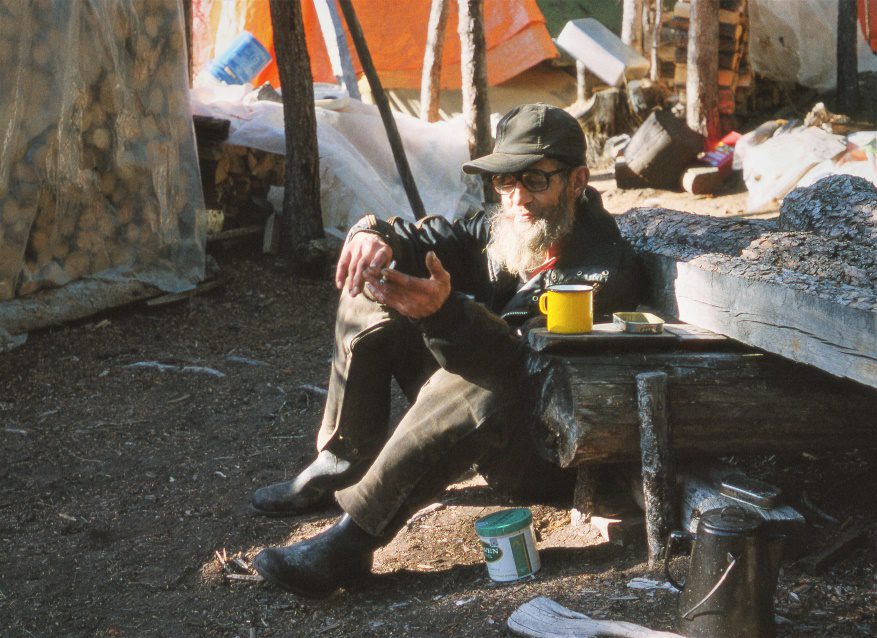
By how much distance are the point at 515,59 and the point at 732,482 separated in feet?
32.9

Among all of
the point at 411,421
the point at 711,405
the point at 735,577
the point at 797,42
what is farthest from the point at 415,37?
the point at 735,577

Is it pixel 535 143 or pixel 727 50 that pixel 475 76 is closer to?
pixel 727 50

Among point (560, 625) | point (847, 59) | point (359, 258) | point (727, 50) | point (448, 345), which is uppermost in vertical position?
point (727, 50)

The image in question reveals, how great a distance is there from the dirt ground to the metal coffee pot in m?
0.19

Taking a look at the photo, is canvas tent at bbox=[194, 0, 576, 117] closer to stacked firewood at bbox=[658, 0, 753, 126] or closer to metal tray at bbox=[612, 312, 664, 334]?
stacked firewood at bbox=[658, 0, 753, 126]

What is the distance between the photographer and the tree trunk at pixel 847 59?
10477mm

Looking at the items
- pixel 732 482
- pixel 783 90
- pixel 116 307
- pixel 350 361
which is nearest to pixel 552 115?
pixel 350 361

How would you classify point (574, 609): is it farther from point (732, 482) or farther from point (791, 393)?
point (791, 393)

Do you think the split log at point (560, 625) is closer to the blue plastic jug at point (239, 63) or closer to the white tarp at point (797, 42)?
the blue plastic jug at point (239, 63)

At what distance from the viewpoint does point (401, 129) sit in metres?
8.48

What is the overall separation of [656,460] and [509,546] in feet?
1.72

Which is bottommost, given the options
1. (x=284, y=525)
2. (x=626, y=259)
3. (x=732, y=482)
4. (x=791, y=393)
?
(x=284, y=525)

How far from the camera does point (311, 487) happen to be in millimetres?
3754

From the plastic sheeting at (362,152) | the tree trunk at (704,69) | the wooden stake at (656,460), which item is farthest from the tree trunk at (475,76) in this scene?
the wooden stake at (656,460)
